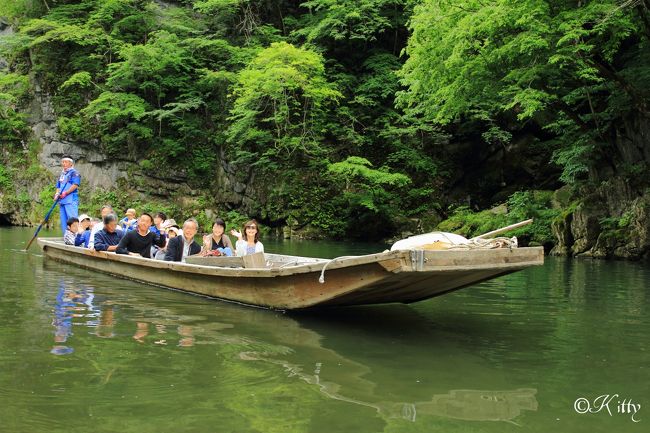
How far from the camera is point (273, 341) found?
5.29 m

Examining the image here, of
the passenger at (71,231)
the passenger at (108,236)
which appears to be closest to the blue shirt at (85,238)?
the passenger at (71,231)

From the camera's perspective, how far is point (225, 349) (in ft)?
16.1

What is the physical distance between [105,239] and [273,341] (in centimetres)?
549

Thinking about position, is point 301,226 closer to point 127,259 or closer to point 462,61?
point 462,61

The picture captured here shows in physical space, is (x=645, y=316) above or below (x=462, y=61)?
below

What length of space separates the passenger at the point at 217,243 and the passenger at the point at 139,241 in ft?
3.59

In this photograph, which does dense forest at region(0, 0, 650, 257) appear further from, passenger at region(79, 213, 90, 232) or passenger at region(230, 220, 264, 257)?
passenger at region(79, 213, 90, 232)

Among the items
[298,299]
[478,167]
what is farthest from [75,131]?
[298,299]

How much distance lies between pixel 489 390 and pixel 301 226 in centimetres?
1977

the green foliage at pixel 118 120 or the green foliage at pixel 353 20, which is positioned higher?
the green foliage at pixel 353 20

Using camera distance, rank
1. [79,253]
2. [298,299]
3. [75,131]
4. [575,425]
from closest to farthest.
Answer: [575,425]
[298,299]
[79,253]
[75,131]

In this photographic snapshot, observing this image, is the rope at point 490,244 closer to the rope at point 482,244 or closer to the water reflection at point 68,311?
the rope at point 482,244

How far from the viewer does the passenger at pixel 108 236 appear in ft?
30.5

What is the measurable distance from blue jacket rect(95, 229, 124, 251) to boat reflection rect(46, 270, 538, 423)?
3.77 feet
